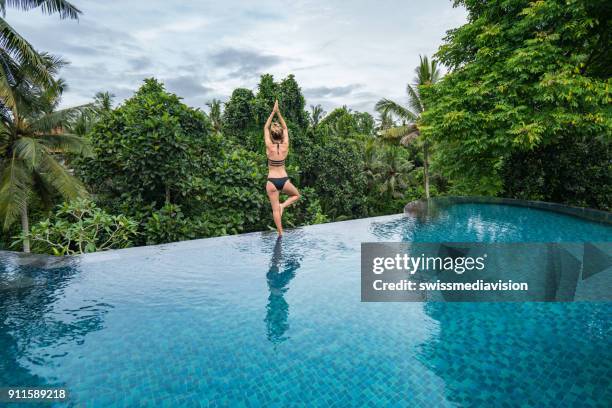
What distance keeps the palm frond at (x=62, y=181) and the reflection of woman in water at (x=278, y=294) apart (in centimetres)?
856

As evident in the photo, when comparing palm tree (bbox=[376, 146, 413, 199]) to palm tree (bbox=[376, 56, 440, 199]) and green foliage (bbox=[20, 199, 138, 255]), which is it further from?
green foliage (bbox=[20, 199, 138, 255])

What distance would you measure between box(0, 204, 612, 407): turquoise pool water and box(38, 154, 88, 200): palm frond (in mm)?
6734

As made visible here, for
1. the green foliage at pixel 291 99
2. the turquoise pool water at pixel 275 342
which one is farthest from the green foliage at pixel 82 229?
the green foliage at pixel 291 99

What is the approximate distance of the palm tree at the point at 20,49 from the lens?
8.98 metres

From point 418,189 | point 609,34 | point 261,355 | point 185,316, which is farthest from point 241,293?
point 418,189

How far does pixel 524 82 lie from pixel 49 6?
1394 centimetres

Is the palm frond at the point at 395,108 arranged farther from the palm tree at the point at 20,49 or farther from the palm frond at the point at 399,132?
the palm tree at the point at 20,49

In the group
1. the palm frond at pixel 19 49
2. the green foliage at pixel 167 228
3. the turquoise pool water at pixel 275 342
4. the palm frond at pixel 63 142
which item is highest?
the palm frond at pixel 19 49

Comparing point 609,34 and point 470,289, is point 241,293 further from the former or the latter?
point 609,34

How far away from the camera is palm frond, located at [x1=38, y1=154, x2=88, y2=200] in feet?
34.0

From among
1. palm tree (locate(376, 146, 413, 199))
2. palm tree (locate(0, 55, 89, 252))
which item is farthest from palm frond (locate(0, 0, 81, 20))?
palm tree (locate(376, 146, 413, 199))

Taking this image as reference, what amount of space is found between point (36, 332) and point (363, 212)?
52.0 feet

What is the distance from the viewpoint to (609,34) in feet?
27.7

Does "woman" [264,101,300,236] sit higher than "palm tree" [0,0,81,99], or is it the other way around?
"palm tree" [0,0,81,99]
